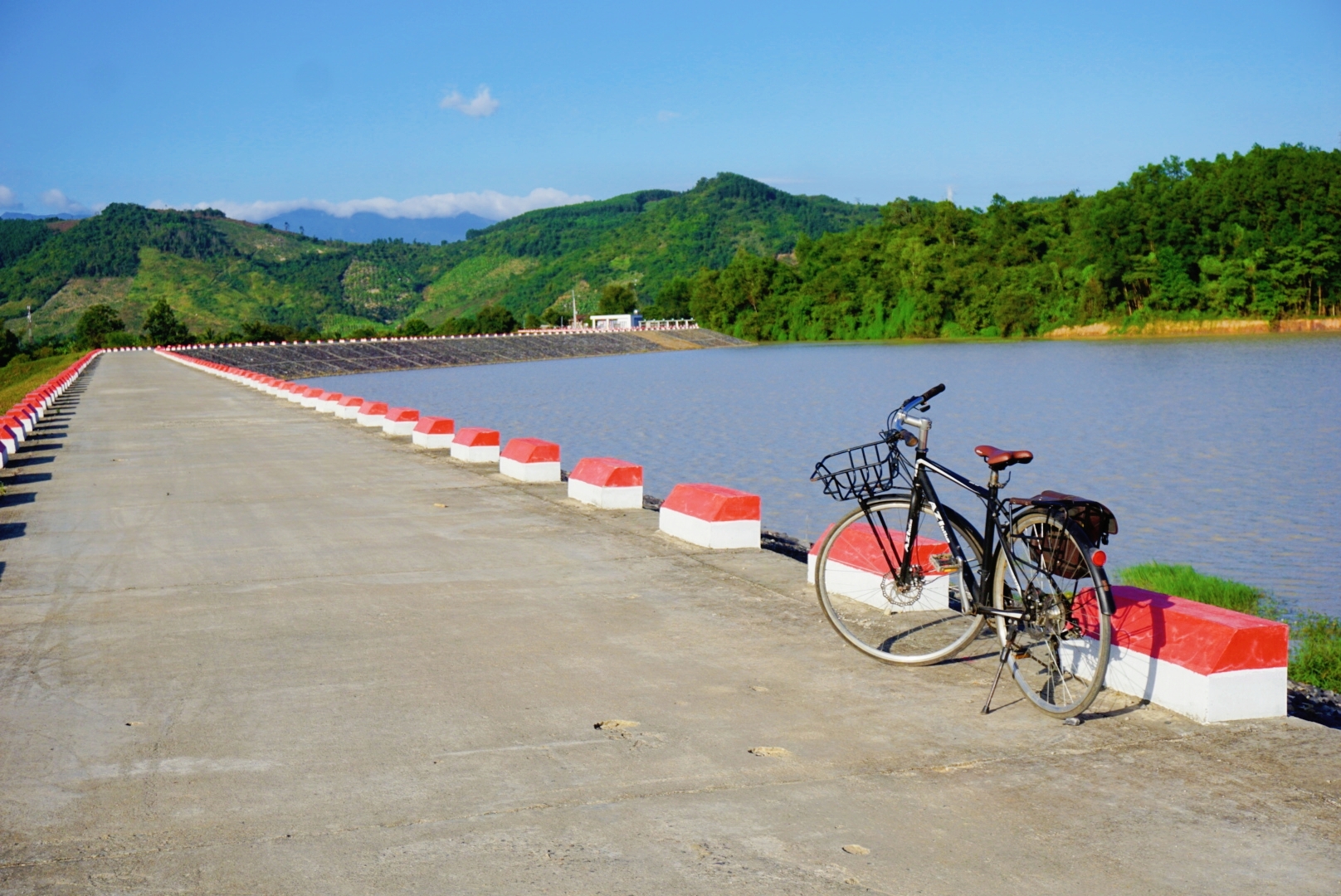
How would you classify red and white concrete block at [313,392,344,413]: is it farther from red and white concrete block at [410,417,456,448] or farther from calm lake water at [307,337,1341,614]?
red and white concrete block at [410,417,456,448]

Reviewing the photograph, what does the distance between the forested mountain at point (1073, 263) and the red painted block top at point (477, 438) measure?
3449 inches

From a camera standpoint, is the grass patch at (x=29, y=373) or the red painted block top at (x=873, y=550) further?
the grass patch at (x=29, y=373)

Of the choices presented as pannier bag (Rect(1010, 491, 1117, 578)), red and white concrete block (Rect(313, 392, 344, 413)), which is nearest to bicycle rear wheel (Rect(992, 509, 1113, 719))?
pannier bag (Rect(1010, 491, 1117, 578))

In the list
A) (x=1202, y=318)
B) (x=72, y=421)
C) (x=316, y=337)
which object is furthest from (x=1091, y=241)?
(x=72, y=421)

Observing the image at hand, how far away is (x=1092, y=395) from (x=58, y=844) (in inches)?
1902

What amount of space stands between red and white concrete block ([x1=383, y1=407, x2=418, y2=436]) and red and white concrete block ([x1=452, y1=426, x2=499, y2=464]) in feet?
13.2

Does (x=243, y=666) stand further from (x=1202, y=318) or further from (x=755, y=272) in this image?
(x=755, y=272)

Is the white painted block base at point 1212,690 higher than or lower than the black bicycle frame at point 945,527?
lower

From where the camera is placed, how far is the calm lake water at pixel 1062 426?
1866 cm

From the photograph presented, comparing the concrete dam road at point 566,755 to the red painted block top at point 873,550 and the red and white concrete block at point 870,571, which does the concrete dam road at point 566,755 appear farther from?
the red painted block top at point 873,550

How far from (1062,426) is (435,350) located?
8214 centimetres

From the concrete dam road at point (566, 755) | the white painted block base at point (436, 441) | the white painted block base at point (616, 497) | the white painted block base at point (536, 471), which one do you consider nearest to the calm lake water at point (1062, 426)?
the concrete dam road at point (566, 755)

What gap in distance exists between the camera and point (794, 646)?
6.75 m

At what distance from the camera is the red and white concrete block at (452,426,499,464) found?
16.9 m
